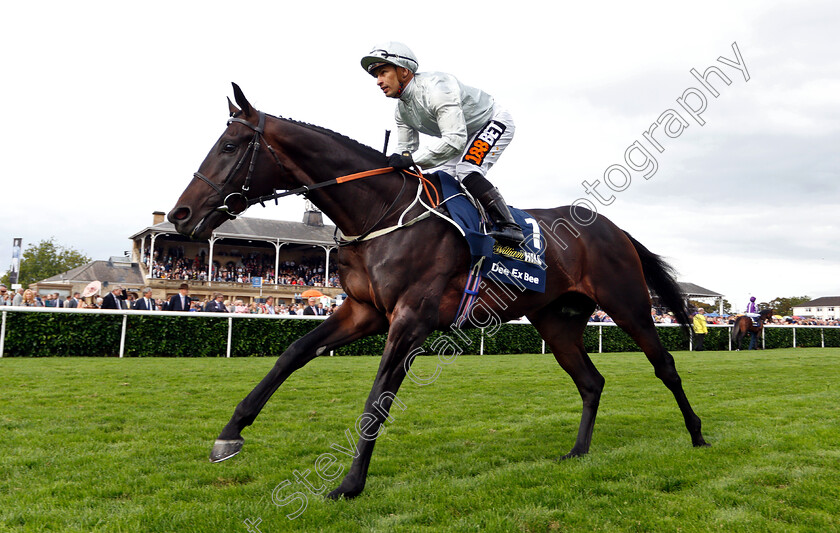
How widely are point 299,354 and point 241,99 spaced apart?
1.56 m

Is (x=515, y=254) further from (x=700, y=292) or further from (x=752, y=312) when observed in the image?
(x=700, y=292)

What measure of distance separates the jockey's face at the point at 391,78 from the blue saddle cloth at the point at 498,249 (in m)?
0.63

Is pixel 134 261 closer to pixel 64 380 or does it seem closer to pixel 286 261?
pixel 286 261

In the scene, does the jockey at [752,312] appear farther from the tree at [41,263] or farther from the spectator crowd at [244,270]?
the tree at [41,263]

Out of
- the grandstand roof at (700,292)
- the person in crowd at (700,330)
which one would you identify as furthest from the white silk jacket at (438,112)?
the grandstand roof at (700,292)

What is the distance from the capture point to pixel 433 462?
391 cm

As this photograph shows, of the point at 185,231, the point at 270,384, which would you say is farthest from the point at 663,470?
the point at 185,231

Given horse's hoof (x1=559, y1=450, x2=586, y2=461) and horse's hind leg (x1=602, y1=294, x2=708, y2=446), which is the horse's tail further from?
horse's hoof (x1=559, y1=450, x2=586, y2=461)

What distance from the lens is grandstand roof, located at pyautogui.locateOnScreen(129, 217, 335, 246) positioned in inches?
1500

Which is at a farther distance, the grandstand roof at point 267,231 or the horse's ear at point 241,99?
the grandstand roof at point 267,231

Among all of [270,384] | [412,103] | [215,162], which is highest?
[412,103]

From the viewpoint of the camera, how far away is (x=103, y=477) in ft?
11.1

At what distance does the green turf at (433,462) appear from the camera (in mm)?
2793

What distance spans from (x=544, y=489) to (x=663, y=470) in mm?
861
